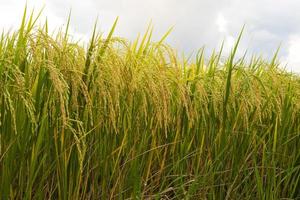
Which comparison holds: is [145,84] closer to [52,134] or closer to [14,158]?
[52,134]

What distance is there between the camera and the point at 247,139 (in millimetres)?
3467

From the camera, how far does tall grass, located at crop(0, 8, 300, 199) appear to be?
2412 millimetres

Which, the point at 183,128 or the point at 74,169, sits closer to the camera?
the point at 74,169

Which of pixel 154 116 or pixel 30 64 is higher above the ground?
pixel 30 64

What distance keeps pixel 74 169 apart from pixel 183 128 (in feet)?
2.82

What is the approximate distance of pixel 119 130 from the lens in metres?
2.86

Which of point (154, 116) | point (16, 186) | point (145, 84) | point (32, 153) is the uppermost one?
point (145, 84)

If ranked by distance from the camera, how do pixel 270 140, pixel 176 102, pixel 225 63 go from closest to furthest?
pixel 176 102 → pixel 270 140 → pixel 225 63

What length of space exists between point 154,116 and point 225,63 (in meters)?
1.31

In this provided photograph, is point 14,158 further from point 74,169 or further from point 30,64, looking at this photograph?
point 30,64

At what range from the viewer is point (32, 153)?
2.43 meters

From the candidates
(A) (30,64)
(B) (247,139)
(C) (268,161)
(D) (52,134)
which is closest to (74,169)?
(D) (52,134)

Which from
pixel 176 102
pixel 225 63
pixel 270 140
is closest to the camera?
pixel 176 102

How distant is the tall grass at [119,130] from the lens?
95.0 inches
